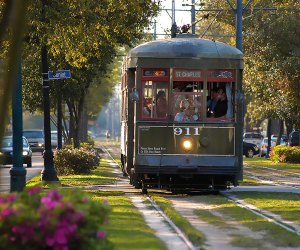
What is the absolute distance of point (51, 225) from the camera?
8.35 m

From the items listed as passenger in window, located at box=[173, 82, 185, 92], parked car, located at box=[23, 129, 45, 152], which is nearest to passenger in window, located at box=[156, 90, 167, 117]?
passenger in window, located at box=[173, 82, 185, 92]

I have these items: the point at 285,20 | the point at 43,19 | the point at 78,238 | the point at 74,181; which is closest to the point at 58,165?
the point at 74,181

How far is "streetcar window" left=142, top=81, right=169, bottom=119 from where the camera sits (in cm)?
2267

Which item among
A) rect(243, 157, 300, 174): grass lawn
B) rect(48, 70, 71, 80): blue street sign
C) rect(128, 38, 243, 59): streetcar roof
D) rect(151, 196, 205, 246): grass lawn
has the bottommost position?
rect(243, 157, 300, 174): grass lawn

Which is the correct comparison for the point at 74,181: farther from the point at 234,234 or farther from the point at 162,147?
the point at 234,234

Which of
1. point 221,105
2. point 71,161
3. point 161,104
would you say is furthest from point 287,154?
point 161,104

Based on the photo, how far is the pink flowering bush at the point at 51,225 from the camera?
27.5 ft

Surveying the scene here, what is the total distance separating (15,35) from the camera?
8.10 meters

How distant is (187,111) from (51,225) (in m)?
14.4

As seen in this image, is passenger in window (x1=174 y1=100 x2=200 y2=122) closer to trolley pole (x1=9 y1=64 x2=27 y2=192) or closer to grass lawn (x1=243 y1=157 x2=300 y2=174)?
trolley pole (x1=9 y1=64 x2=27 y2=192)

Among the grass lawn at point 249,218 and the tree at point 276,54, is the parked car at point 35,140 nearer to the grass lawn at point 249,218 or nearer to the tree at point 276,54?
the tree at point 276,54

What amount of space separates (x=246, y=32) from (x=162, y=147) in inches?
1039

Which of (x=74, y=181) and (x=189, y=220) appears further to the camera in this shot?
(x=74, y=181)

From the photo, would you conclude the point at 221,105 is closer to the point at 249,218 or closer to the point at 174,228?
the point at 249,218
